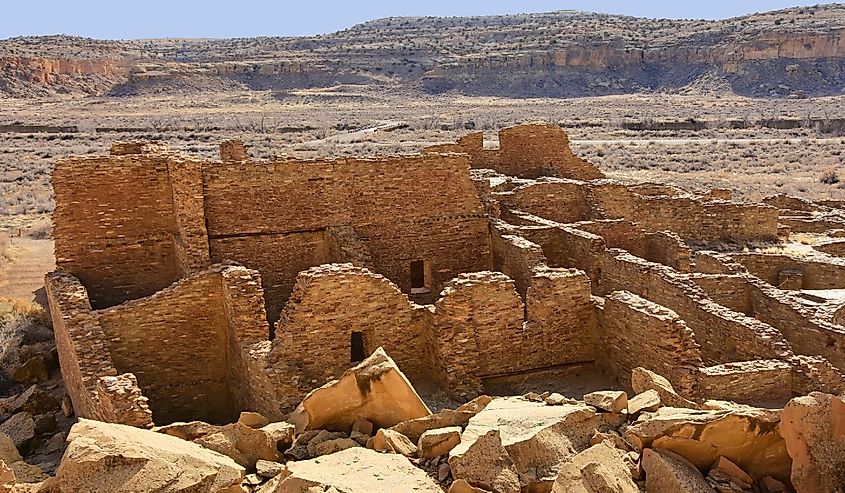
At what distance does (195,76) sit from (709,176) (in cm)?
7160

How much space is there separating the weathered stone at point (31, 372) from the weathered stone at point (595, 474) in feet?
32.3

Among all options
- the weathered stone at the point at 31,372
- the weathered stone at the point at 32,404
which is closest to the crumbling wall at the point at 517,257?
the weathered stone at the point at 32,404

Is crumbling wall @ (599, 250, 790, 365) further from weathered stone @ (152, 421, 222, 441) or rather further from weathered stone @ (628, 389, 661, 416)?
weathered stone @ (152, 421, 222, 441)

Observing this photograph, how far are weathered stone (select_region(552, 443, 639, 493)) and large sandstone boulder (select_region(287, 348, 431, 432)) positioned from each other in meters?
1.74

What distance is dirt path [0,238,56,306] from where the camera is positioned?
55.4 feet

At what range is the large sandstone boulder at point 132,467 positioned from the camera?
18.1 feet

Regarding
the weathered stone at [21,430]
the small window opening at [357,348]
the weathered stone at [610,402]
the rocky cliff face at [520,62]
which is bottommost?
the weathered stone at [21,430]

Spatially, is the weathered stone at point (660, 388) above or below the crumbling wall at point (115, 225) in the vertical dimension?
below

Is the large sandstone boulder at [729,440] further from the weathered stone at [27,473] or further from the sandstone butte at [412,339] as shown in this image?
the weathered stone at [27,473]

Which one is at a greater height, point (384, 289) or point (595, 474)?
point (384, 289)

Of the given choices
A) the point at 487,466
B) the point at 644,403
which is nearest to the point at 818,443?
the point at 644,403

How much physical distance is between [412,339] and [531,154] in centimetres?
944

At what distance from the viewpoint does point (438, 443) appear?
6.21 m

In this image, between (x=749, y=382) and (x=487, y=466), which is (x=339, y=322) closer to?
(x=487, y=466)
